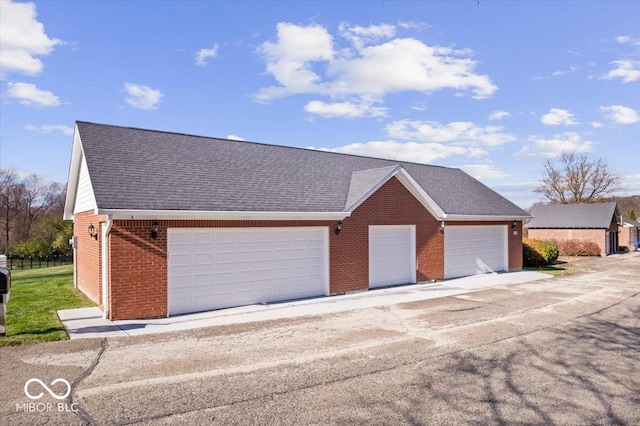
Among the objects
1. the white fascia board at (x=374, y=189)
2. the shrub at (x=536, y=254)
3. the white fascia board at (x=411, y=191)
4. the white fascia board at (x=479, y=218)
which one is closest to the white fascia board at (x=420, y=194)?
the white fascia board at (x=411, y=191)

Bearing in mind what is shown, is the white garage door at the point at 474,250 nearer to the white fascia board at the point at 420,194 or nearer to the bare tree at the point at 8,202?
the white fascia board at the point at 420,194

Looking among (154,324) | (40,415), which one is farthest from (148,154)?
(40,415)

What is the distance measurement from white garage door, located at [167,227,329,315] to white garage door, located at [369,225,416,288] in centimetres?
223

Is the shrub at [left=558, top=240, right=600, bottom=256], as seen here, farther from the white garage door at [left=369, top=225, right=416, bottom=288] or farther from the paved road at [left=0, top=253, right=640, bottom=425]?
the paved road at [left=0, top=253, right=640, bottom=425]

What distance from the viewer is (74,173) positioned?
14367 millimetres

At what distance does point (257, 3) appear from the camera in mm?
11797

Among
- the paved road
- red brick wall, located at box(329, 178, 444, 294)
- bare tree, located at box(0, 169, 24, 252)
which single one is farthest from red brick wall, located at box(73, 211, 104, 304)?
bare tree, located at box(0, 169, 24, 252)

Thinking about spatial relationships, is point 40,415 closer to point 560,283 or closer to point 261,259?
point 261,259

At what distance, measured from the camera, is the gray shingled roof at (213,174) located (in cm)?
1086

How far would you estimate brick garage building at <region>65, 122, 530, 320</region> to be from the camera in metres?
10.3

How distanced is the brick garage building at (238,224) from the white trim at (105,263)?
0.03m

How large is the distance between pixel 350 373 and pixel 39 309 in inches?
354

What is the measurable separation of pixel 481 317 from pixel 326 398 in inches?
247

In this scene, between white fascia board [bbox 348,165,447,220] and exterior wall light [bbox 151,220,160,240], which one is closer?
exterior wall light [bbox 151,220,160,240]
